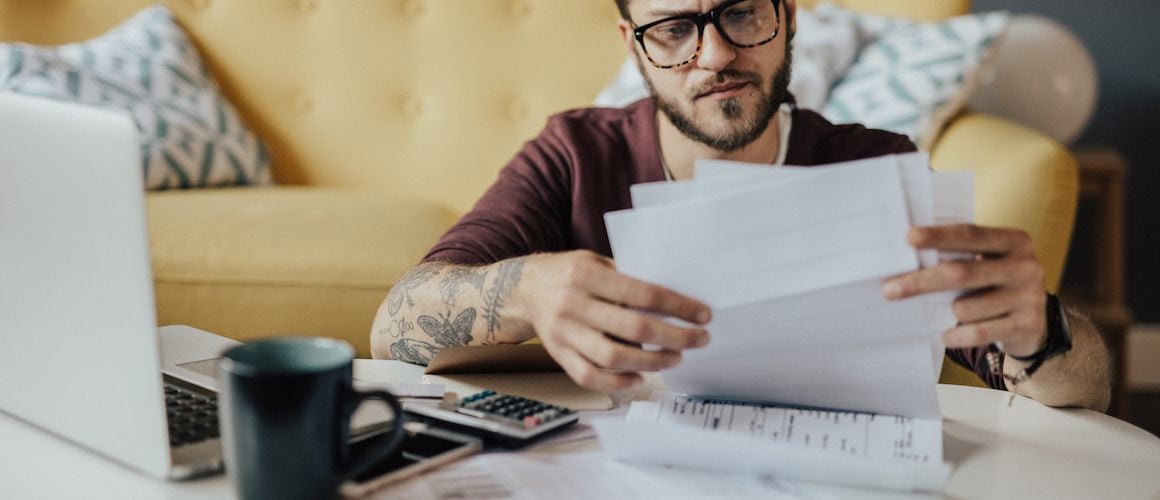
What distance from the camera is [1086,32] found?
2711 mm

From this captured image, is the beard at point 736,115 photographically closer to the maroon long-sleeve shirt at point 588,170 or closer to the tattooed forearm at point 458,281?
the maroon long-sleeve shirt at point 588,170

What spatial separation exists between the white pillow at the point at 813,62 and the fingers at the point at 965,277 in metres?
1.20

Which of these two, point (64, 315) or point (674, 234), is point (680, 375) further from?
point (64, 315)

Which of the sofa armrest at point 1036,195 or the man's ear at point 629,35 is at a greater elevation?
the man's ear at point 629,35

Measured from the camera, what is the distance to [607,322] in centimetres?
79

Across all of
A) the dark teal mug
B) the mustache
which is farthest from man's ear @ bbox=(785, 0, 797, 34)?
the dark teal mug

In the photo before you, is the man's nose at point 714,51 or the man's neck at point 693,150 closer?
the man's nose at point 714,51

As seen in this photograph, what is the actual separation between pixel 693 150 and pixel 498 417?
0.67 metres

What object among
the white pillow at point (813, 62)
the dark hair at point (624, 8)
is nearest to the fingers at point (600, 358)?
the dark hair at point (624, 8)

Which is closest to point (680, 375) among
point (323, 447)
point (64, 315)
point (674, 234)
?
point (674, 234)


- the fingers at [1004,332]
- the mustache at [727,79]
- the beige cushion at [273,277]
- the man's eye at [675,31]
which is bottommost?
the beige cushion at [273,277]

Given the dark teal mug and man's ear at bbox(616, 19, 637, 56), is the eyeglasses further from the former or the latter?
the dark teal mug

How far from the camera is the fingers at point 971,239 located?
28.2 inches

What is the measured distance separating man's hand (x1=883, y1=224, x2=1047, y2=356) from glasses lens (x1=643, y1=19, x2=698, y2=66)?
0.52 meters
